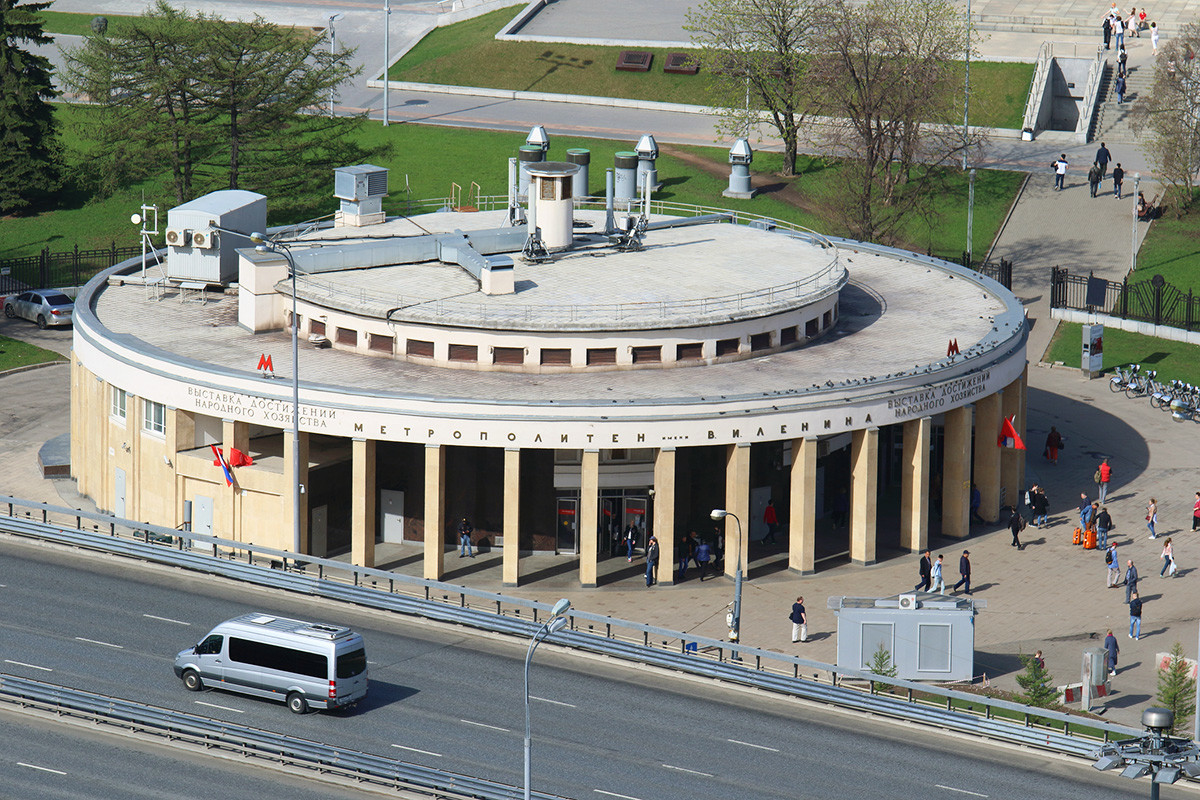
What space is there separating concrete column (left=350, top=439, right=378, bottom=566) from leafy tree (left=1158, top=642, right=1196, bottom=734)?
2431 cm

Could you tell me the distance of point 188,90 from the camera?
303ft

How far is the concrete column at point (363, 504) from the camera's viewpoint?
2249 inches

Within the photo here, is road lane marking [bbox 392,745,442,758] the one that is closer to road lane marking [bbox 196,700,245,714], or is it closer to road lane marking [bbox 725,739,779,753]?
road lane marking [bbox 196,700,245,714]

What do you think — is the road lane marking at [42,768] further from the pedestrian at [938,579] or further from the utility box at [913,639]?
the pedestrian at [938,579]

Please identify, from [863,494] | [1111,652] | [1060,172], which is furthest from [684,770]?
[1060,172]

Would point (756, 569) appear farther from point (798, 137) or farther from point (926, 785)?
point (798, 137)

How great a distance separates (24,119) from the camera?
9719cm

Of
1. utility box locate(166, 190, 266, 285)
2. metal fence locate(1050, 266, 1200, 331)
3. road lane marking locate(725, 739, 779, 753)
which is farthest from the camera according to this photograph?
metal fence locate(1050, 266, 1200, 331)

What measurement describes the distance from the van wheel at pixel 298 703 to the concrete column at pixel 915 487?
24901 mm

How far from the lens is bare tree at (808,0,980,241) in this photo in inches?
3575

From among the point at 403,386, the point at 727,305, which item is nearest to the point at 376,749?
the point at 403,386

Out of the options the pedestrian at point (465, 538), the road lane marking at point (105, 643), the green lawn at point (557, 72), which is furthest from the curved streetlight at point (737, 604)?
the green lawn at point (557, 72)

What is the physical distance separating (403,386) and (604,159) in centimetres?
4648

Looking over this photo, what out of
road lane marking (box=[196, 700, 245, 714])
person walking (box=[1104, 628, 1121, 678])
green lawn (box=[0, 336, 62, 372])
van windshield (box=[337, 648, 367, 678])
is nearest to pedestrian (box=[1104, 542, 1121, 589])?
person walking (box=[1104, 628, 1121, 678])
